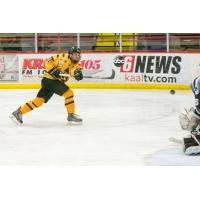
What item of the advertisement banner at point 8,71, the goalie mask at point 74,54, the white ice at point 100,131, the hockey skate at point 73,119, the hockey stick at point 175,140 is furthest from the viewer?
the advertisement banner at point 8,71

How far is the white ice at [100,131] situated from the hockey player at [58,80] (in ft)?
0.36

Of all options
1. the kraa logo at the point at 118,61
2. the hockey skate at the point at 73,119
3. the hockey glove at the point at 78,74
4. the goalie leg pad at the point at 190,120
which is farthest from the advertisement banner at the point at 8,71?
the goalie leg pad at the point at 190,120

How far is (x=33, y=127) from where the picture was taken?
4.98 m

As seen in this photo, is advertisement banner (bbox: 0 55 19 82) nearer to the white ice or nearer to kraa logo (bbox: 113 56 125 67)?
the white ice

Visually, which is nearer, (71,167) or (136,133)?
(71,167)

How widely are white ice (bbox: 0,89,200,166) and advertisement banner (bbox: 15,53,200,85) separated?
0.16 m

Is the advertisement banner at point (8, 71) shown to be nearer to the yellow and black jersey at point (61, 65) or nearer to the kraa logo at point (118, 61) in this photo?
the kraa logo at point (118, 61)

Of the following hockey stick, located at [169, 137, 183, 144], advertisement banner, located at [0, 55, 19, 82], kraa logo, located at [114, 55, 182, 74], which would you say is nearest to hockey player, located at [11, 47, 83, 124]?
hockey stick, located at [169, 137, 183, 144]

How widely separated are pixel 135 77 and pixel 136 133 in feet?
6.17

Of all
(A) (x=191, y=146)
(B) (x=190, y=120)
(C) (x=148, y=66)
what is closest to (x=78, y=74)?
(B) (x=190, y=120)

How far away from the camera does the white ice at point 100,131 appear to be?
3.78m
